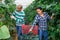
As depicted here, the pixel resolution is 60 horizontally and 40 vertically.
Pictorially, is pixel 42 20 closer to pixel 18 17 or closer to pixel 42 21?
pixel 42 21

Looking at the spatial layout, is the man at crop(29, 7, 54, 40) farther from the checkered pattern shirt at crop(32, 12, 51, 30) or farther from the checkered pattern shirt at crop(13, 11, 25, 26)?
the checkered pattern shirt at crop(13, 11, 25, 26)

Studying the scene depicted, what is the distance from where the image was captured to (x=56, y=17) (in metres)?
6.92

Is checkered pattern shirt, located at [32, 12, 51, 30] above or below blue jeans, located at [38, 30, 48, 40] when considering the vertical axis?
above

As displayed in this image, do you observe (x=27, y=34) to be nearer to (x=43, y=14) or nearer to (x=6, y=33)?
(x=43, y=14)

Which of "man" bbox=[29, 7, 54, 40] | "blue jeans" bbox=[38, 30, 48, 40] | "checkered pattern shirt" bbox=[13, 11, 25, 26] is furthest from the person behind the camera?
"checkered pattern shirt" bbox=[13, 11, 25, 26]

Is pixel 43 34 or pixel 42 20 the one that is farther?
pixel 43 34

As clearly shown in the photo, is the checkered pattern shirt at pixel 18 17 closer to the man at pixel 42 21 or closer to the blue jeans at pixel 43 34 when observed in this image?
the man at pixel 42 21

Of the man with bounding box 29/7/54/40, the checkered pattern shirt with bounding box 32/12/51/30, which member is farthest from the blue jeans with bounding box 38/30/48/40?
the checkered pattern shirt with bounding box 32/12/51/30

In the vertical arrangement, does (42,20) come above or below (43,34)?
above

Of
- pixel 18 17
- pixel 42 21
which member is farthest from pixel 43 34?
pixel 18 17

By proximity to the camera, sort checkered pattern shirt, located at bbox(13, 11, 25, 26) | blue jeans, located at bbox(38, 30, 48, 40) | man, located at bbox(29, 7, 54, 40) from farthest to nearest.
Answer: checkered pattern shirt, located at bbox(13, 11, 25, 26), blue jeans, located at bbox(38, 30, 48, 40), man, located at bbox(29, 7, 54, 40)

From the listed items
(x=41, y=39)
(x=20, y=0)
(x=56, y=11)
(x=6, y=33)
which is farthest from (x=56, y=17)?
(x=20, y=0)

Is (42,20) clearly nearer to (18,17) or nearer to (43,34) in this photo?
(43,34)

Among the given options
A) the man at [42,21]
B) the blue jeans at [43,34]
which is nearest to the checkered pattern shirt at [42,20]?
the man at [42,21]
